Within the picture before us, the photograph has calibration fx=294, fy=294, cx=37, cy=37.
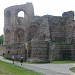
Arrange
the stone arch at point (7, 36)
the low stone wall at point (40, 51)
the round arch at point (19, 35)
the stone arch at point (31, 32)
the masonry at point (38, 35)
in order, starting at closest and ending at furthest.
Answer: the low stone wall at point (40, 51) < the masonry at point (38, 35) < the stone arch at point (31, 32) < the round arch at point (19, 35) < the stone arch at point (7, 36)

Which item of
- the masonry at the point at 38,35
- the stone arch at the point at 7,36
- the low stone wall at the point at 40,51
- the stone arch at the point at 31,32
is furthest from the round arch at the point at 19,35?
the low stone wall at the point at 40,51

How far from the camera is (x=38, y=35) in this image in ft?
146

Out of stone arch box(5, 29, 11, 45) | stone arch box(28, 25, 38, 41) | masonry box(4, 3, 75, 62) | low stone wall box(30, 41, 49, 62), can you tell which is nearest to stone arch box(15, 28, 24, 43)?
masonry box(4, 3, 75, 62)

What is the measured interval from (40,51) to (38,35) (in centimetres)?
632

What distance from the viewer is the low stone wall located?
38.6 m

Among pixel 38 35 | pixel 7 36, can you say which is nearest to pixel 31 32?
pixel 7 36

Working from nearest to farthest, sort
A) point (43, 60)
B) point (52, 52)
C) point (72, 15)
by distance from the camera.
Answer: point (43, 60) → point (52, 52) → point (72, 15)

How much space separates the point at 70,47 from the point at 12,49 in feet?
38.6

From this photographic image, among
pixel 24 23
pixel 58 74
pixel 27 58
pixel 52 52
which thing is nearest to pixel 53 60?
pixel 52 52

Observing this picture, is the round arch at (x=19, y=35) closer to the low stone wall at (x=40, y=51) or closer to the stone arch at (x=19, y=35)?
the stone arch at (x=19, y=35)

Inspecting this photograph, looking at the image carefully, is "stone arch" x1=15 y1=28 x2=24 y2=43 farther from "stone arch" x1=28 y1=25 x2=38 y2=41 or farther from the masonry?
"stone arch" x1=28 y1=25 x2=38 y2=41

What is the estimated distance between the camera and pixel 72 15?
49.4 m

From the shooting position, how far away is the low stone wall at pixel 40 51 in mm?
38625

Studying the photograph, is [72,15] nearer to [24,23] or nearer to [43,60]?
[24,23]
